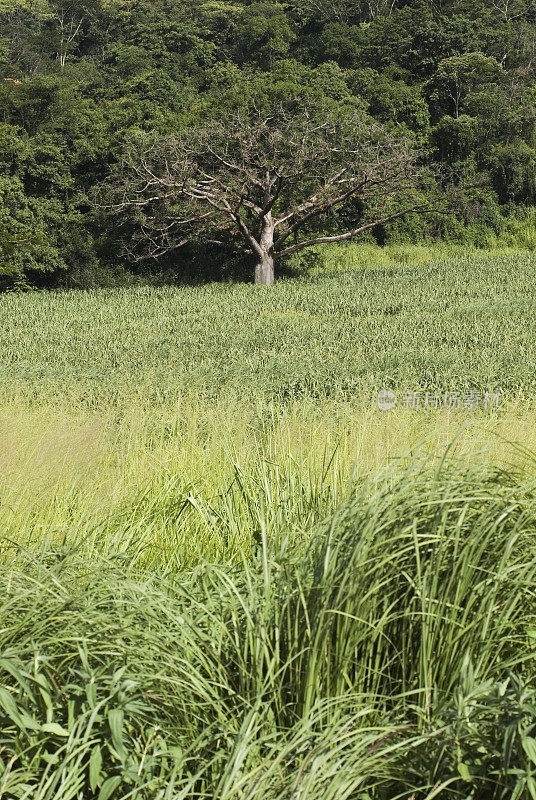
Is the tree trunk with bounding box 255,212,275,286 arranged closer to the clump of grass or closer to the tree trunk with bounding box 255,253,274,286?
the tree trunk with bounding box 255,253,274,286

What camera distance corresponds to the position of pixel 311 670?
2271 mm

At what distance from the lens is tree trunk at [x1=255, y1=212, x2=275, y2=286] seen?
89.8 feet

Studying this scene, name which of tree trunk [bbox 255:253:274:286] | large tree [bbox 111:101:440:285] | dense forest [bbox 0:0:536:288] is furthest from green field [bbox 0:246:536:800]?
dense forest [bbox 0:0:536:288]

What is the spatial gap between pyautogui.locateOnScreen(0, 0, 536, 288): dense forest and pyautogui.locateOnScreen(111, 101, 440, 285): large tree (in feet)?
3.82

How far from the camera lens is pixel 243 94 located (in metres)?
33.4

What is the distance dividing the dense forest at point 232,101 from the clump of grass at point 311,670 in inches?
990

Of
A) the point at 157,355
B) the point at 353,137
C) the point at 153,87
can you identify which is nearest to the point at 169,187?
the point at 353,137

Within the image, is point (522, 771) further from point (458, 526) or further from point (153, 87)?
point (153, 87)

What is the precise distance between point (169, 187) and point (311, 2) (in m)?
55.7

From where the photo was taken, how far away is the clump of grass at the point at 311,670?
6.57 feet

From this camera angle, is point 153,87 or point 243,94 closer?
point 243,94

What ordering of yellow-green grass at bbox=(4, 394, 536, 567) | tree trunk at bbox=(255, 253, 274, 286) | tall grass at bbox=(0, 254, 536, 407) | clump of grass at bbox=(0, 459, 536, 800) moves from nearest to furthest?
clump of grass at bbox=(0, 459, 536, 800)
yellow-green grass at bbox=(4, 394, 536, 567)
tall grass at bbox=(0, 254, 536, 407)
tree trunk at bbox=(255, 253, 274, 286)

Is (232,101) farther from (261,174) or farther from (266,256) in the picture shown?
(266,256)

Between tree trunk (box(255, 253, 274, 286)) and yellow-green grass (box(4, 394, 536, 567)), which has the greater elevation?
tree trunk (box(255, 253, 274, 286))
